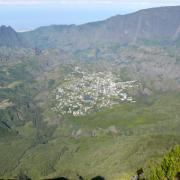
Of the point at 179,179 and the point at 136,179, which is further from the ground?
the point at 179,179

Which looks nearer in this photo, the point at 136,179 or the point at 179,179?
the point at 179,179

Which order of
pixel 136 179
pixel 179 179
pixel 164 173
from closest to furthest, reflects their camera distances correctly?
pixel 179 179, pixel 164 173, pixel 136 179

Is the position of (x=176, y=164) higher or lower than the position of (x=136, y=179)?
higher

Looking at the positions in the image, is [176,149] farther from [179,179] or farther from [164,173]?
[179,179]

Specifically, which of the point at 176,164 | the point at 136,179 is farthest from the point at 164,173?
the point at 136,179

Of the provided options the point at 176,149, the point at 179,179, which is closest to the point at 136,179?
the point at 176,149

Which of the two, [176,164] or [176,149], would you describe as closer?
[176,164]

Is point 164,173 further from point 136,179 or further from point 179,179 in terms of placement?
point 136,179

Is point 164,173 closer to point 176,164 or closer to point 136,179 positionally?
point 176,164

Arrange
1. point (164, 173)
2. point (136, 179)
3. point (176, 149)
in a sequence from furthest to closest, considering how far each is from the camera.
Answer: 1. point (136, 179)
2. point (176, 149)
3. point (164, 173)

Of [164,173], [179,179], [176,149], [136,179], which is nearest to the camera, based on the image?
[179,179]
